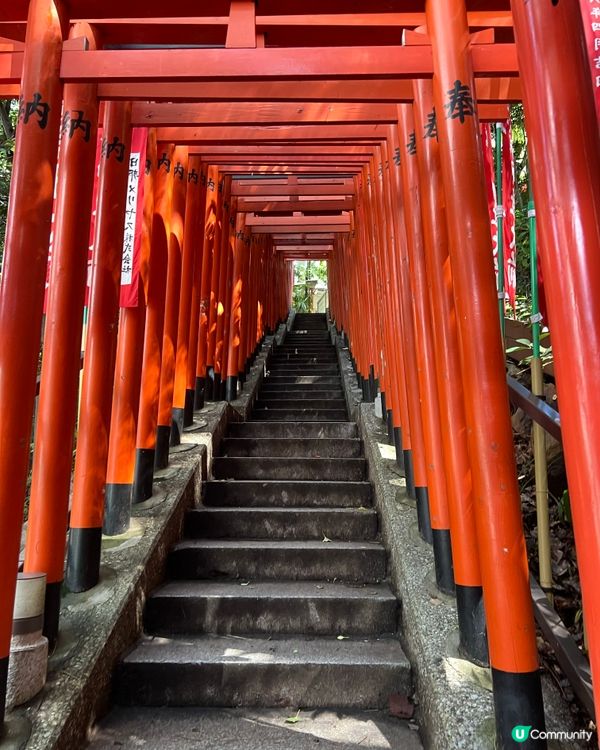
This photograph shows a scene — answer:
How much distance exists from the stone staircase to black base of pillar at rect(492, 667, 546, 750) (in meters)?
0.83

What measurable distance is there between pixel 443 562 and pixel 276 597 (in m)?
1.08

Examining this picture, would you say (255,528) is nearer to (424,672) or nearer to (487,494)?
(424,672)

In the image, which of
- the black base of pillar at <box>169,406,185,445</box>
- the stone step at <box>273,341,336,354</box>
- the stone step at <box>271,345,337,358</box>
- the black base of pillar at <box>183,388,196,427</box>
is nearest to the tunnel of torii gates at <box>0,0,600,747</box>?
the black base of pillar at <box>169,406,185,445</box>

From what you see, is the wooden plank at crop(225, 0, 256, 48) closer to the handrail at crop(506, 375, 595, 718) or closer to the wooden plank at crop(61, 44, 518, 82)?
the wooden plank at crop(61, 44, 518, 82)

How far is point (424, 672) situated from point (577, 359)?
187 centimetres

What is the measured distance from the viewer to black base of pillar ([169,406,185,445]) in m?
4.72

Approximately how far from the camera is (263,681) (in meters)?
2.64

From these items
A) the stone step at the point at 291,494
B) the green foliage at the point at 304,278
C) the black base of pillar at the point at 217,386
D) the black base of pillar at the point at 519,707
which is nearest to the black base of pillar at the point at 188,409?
the stone step at the point at 291,494

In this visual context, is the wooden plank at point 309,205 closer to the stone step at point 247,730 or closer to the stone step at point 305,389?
the stone step at point 305,389

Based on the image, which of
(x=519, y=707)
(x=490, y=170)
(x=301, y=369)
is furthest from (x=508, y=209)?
(x=301, y=369)

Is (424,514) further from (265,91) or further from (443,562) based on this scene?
(265,91)

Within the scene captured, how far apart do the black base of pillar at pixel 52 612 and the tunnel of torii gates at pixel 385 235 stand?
0.01 meters

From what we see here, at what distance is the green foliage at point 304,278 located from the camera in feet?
82.3

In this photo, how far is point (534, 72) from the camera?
4.57ft
